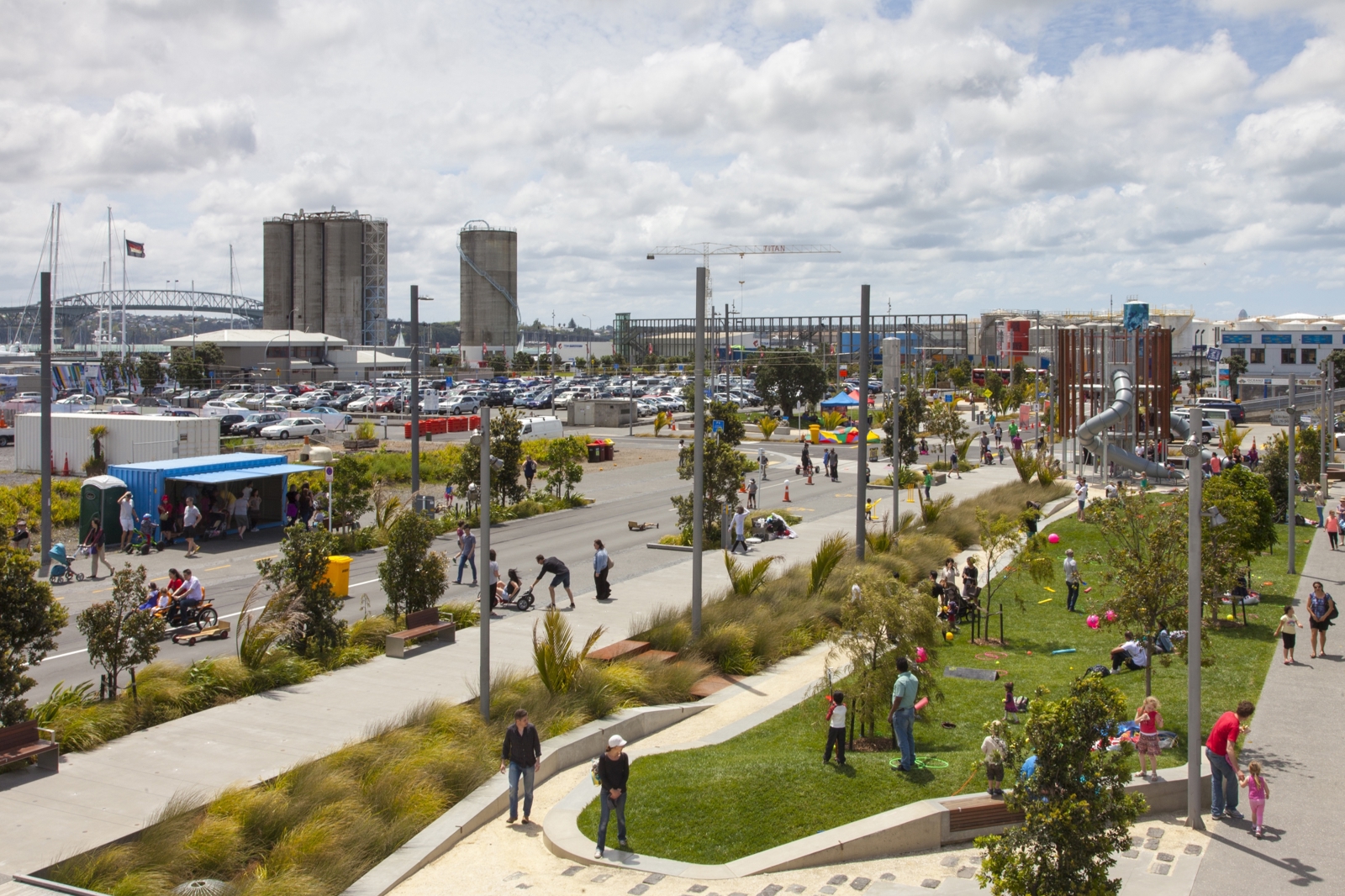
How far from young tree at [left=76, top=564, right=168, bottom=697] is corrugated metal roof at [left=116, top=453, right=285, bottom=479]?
15.0 metres

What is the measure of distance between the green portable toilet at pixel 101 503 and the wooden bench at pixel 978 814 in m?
23.3

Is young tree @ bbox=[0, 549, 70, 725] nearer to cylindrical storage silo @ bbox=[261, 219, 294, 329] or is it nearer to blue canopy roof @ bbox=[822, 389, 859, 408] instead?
blue canopy roof @ bbox=[822, 389, 859, 408]

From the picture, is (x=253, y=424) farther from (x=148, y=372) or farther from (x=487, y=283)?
(x=487, y=283)

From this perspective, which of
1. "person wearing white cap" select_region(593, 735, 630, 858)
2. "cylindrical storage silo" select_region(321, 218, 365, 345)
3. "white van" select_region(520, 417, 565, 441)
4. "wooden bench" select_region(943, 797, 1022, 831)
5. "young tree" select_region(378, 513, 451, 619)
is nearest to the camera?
"person wearing white cap" select_region(593, 735, 630, 858)

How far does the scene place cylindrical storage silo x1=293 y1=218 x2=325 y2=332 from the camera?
15525 centimetres

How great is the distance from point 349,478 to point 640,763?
59.1 feet

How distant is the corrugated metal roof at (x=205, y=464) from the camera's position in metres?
28.9

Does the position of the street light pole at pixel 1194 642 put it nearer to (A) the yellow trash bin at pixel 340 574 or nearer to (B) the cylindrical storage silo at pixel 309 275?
(A) the yellow trash bin at pixel 340 574

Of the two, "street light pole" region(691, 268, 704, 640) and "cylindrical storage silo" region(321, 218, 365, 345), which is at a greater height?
"cylindrical storage silo" region(321, 218, 365, 345)

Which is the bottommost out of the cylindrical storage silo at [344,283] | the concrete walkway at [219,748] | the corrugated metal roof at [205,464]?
the concrete walkway at [219,748]

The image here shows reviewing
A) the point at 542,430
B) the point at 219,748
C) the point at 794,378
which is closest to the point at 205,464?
the point at 219,748

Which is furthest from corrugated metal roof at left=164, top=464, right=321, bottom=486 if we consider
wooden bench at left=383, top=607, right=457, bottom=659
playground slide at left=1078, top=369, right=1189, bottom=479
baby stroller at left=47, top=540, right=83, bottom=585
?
playground slide at left=1078, top=369, right=1189, bottom=479

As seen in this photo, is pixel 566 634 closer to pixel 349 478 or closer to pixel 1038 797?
pixel 1038 797

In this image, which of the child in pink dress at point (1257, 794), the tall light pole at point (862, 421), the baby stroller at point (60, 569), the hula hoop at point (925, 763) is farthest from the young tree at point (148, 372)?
the child in pink dress at point (1257, 794)
